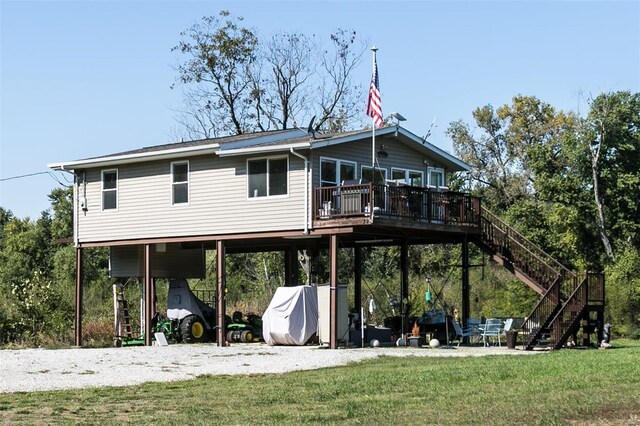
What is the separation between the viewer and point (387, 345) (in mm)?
31844

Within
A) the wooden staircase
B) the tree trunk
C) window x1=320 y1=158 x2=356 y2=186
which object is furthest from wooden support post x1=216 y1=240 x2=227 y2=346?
the tree trunk

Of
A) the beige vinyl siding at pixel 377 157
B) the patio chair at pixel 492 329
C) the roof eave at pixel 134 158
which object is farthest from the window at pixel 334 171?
the patio chair at pixel 492 329

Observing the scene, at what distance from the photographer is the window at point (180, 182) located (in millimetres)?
33750

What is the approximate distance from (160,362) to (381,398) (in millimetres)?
9962

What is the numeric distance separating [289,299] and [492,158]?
33.3 metres

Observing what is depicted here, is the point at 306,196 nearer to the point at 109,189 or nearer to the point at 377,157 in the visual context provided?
the point at 377,157

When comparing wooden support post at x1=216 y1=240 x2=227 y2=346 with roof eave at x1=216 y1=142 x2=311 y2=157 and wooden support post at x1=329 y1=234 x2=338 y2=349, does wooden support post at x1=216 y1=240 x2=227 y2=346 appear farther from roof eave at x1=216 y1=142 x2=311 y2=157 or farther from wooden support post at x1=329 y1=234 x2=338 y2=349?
wooden support post at x1=329 y1=234 x2=338 y2=349

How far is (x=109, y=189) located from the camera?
118ft

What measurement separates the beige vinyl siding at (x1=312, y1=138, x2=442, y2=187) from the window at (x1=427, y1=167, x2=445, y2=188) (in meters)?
0.18

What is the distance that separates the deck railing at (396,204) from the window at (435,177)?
8.01 ft

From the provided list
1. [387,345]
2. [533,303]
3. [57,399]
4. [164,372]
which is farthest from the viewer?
[533,303]

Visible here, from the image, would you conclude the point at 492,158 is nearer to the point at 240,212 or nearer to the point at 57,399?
the point at 240,212

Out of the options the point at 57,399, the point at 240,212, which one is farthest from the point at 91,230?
the point at 57,399

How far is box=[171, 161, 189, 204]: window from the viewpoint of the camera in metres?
33.8
